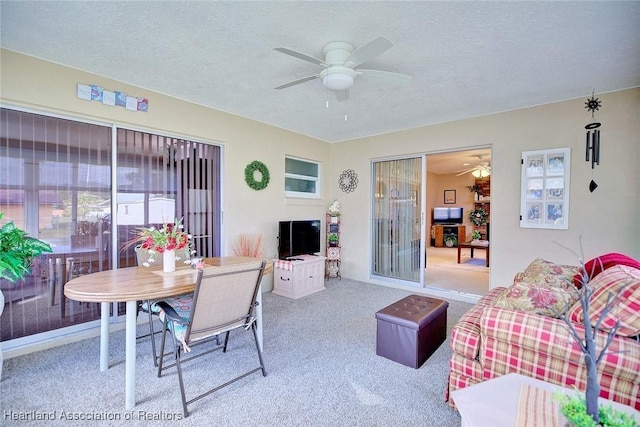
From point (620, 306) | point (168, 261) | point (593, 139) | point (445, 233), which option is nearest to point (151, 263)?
point (168, 261)

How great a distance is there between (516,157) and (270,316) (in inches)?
148

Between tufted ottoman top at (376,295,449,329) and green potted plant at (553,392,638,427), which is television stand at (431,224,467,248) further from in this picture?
green potted plant at (553,392,638,427)

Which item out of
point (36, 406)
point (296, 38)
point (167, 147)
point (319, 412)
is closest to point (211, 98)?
point (167, 147)

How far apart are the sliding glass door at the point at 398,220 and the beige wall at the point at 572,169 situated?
1.23ft

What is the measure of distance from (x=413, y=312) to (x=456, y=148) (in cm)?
281

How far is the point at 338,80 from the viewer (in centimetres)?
246

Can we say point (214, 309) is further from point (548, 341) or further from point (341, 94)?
point (341, 94)

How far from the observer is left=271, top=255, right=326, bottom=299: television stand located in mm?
4384

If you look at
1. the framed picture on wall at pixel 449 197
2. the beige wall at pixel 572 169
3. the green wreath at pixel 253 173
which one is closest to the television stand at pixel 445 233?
the framed picture on wall at pixel 449 197

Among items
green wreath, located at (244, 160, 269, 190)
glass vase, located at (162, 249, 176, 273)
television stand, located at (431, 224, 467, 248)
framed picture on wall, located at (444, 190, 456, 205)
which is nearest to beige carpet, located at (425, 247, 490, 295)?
television stand, located at (431, 224, 467, 248)

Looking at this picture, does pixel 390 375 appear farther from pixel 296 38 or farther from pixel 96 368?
pixel 296 38

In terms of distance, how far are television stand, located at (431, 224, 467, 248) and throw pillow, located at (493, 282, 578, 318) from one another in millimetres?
8274

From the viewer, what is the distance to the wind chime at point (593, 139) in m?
3.23

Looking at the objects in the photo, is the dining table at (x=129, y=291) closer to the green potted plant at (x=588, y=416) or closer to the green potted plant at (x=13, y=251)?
the green potted plant at (x=13, y=251)
